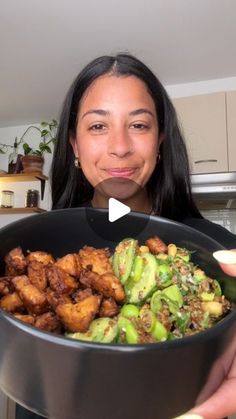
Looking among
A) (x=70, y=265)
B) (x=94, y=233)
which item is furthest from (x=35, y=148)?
(x=70, y=265)

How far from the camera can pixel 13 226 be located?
1.41 ft

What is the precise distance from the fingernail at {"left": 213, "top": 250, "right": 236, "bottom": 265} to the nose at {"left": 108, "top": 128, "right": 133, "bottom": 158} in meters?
0.36

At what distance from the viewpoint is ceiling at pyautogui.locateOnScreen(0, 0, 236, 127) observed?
5.89 feet

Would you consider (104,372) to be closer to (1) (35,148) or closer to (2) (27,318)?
(2) (27,318)

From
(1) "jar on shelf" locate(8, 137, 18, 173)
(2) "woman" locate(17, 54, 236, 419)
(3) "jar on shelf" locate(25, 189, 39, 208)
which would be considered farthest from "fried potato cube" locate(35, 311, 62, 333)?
(1) "jar on shelf" locate(8, 137, 18, 173)

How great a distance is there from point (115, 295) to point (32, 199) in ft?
9.14

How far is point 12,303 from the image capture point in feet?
1.16

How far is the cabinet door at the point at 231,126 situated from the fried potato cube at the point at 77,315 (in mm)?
1943

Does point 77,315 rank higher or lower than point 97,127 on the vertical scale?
lower

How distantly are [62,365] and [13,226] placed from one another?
0.21 metres

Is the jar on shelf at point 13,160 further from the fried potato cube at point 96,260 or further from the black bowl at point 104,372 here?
the black bowl at point 104,372

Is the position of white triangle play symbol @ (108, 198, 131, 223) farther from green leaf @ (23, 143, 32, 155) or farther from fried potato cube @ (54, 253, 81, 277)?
green leaf @ (23, 143, 32, 155)

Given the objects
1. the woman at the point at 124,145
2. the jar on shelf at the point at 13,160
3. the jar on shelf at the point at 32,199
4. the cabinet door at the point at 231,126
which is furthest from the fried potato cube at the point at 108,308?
the jar on shelf at the point at 13,160

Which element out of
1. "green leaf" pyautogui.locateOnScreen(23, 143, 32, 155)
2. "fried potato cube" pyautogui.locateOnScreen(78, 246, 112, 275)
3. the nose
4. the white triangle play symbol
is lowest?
"fried potato cube" pyautogui.locateOnScreen(78, 246, 112, 275)
